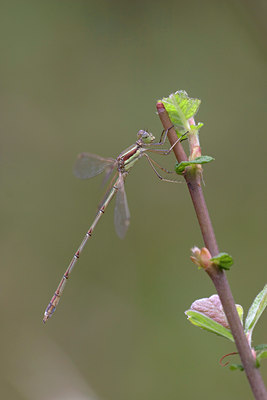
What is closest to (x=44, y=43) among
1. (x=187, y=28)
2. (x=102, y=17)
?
(x=102, y=17)

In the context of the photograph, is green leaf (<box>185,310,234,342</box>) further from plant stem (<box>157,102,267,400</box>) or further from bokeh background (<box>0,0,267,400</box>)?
A: bokeh background (<box>0,0,267,400</box>)

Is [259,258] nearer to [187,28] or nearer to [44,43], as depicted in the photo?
[187,28]

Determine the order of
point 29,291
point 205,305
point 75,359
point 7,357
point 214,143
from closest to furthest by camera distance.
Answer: point 205,305
point 7,357
point 75,359
point 29,291
point 214,143

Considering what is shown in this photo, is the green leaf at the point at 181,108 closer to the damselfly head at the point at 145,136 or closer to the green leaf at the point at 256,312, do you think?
the green leaf at the point at 256,312

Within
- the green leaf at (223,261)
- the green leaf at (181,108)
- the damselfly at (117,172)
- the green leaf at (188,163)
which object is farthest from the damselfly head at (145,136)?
the green leaf at (223,261)

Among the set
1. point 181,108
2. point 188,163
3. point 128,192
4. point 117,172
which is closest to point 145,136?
point 117,172

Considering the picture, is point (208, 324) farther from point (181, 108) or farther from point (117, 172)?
point (117, 172)

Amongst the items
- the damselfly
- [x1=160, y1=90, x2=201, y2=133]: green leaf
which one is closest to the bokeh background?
the damselfly
